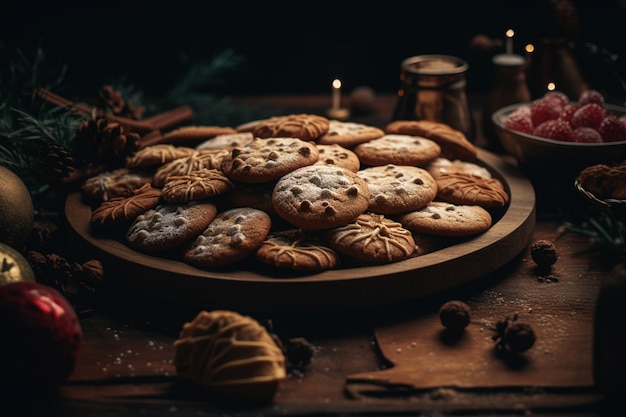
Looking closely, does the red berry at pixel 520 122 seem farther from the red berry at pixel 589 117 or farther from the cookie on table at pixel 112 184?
the cookie on table at pixel 112 184

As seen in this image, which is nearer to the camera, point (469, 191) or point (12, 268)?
point (12, 268)

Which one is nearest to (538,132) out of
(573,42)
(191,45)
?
(573,42)

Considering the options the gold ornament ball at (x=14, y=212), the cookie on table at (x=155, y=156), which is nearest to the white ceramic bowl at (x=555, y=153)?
Result: the cookie on table at (x=155, y=156)

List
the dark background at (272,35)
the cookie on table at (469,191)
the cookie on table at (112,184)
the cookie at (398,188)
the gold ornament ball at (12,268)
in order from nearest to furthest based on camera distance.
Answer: the gold ornament ball at (12,268) → the cookie at (398,188) → the cookie on table at (469,191) → the cookie on table at (112,184) → the dark background at (272,35)

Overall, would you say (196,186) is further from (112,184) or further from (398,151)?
(398,151)

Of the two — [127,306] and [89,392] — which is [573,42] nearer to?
[127,306]

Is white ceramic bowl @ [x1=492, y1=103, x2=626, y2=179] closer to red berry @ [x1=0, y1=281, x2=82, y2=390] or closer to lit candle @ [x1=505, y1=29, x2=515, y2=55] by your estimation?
lit candle @ [x1=505, y1=29, x2=515, y2=55]

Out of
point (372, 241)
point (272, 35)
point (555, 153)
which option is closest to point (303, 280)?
point (372, 241)

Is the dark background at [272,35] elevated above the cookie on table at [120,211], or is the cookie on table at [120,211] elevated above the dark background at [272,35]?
the dark background at [272,35]
